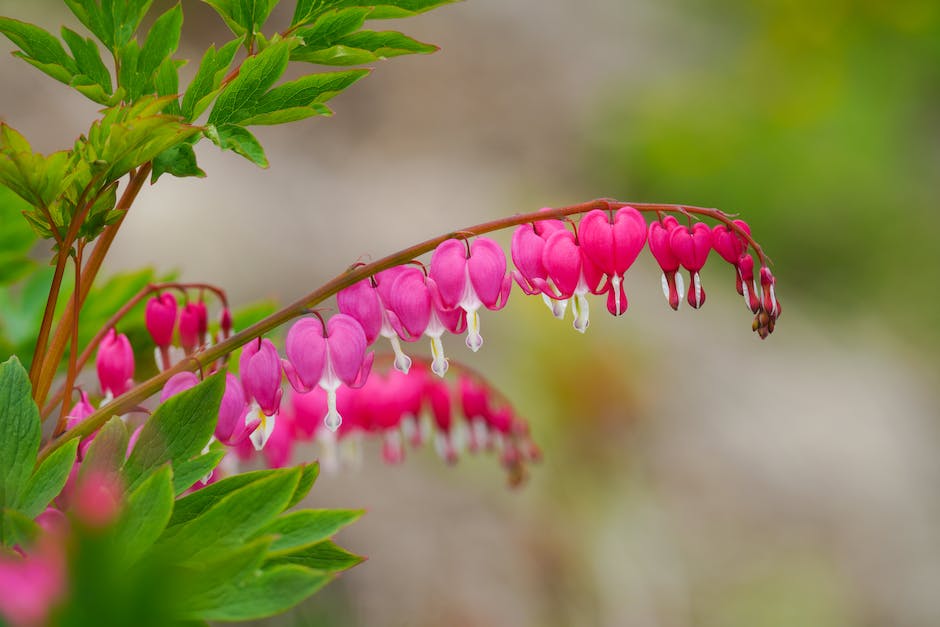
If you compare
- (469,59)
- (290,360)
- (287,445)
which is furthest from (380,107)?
(290,360)

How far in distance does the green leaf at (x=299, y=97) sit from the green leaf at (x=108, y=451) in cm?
20

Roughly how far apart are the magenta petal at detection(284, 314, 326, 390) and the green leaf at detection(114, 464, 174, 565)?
0.66 ft

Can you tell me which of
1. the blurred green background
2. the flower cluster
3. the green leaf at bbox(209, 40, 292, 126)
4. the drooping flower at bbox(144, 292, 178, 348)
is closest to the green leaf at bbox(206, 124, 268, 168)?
the green leaf at bbox(209, 40, 292, 126)

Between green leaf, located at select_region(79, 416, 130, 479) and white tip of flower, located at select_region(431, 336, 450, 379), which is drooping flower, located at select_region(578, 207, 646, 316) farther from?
green leaf, located at select_region(79, 416, 130, 479)

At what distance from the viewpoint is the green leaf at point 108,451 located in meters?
0.46

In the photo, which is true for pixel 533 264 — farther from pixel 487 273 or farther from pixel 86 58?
pixel 86 58

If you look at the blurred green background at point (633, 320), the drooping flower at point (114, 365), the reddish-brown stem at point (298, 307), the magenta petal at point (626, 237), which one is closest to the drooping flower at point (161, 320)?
the drooping flower at point (114, 365)

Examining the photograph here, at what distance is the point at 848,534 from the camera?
132 inches

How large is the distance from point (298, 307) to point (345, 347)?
45mm

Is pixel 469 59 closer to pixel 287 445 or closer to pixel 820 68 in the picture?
pixel 820 68

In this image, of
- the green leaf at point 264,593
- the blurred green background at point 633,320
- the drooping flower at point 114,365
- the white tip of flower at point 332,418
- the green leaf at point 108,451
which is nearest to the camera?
the green leaf at point 264,593

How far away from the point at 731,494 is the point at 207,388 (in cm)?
310

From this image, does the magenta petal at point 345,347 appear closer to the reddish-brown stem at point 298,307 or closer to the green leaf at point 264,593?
the reddish-brown stem at point 298,307

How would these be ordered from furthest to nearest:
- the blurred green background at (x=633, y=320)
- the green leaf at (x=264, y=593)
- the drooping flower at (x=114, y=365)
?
the blurred green background at (x=633, y=320) < the drooping flower at (x=114, y=365) < the green leaf at (x=264, y=593)
